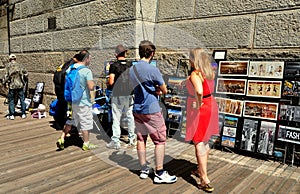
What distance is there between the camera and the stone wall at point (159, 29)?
4043 millimetres

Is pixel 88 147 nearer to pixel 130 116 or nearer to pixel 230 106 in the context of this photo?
pixel 130 116

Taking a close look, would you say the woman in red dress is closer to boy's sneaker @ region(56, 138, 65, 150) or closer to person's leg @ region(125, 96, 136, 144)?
person's leg @ region(125, 96, 136, 144)

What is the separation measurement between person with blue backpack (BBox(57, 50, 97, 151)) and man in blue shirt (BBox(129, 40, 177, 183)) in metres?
1.26

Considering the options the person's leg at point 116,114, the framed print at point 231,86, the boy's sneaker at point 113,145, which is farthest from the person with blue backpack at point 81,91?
the framed print at point 231,86

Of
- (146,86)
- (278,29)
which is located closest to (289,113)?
(278,29)

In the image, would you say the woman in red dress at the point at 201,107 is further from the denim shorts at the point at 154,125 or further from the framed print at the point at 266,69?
the framed print at the point at 266,69

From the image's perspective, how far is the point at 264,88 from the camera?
4035 millimetres

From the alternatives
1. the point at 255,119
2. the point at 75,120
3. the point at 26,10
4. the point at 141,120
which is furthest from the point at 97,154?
the point at 26,10

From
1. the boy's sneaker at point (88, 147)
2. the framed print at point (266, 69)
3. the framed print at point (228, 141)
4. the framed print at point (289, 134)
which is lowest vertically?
the boy's sneaker at point (88, 147)

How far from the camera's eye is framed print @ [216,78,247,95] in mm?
4238

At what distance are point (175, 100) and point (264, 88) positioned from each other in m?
1.60

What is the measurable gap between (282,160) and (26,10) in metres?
7.72

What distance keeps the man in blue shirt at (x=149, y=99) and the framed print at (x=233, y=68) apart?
1.74 meters

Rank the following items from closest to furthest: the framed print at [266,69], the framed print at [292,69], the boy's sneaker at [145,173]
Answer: the boy's sneaker at [145,173] → the framed print at [292,69] → the framed print at [266,69]
